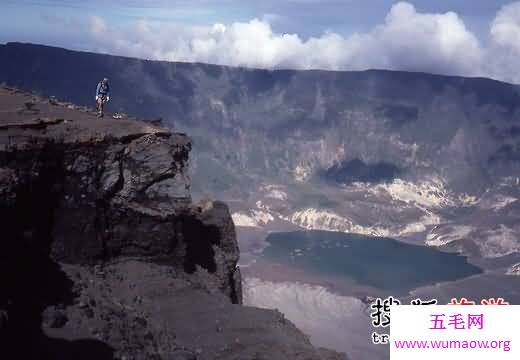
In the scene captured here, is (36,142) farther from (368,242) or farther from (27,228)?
(368,242)

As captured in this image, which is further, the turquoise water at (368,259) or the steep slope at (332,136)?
the steep slope at (332,136)

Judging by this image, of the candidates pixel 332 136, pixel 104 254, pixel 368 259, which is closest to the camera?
pixel 104 254

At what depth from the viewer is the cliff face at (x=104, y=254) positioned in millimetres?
14102

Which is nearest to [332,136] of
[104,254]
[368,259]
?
[368,259]

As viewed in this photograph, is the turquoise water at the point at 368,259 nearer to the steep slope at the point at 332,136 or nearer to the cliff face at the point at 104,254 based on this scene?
the steep slope at the point at 332,136

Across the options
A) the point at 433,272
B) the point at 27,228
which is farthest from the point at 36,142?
the point at 433,272

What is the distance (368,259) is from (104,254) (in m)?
105

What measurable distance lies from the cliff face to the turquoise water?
86078mm

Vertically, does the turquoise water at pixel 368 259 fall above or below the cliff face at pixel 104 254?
below

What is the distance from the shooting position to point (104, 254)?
18375mm

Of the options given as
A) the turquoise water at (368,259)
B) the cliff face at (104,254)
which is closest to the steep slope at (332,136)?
the turquoise water at (368,259)

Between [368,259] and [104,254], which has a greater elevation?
[104,254]

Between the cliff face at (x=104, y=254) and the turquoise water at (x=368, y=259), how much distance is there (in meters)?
86.1

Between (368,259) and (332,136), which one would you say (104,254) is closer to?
(368,259)
